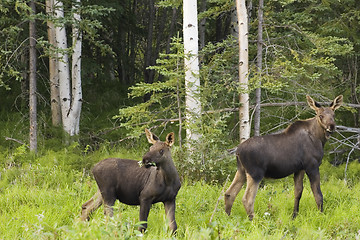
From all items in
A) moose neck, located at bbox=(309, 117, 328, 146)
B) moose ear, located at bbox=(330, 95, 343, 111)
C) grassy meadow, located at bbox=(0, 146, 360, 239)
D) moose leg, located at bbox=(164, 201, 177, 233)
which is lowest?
grassy meadow, located at bbox=(0, 146, 360, 239)

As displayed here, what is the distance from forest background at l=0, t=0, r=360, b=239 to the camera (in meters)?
10.1

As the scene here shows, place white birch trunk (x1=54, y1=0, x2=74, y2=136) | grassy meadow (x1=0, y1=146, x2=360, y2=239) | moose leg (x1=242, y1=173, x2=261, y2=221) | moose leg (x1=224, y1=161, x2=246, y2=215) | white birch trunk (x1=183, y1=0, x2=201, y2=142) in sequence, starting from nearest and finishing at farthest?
1. grassy meadow (x1=0, y1=146, x2=360, y2=239)
2. moose leg (x1=242, y1=173, x2=261, y2=221)
3. moose leg (x1=224, y1=161, x2=246, y2=215)
4. white birch trunk (x1=183, y1=0, x2=201, y2=142)
5. white birch trunk (x1=54, y1=0, x2=74, y2=136)

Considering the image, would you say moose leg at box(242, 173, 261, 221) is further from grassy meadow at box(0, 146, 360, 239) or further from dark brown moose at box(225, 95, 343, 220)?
grassy meadow at box(0, 146, 360, 239)

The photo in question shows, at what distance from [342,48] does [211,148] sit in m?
4.12

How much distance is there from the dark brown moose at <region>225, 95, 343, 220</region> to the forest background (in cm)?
105

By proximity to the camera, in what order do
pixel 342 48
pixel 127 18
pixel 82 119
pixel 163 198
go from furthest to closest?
pixel 127 18 → pixel 82 119 → pixel 342 48 → pixel 163 198

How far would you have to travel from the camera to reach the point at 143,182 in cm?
628

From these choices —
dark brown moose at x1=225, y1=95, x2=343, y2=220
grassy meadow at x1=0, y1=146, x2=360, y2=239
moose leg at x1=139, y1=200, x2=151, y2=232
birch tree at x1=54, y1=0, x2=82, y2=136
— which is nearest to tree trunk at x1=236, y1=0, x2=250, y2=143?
grassy meadow at x1=0, y1=146, x2=360, y2=239

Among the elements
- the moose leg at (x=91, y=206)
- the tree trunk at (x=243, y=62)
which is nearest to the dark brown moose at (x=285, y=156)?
A: the moose leg at (x=91, y=206)

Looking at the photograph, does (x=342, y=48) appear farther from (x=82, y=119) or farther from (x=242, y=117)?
(x=82, y=119)

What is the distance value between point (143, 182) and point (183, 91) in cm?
435

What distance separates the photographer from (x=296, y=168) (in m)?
7.36

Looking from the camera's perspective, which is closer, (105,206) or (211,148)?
(105,206)

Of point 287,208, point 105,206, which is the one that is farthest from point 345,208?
point 105,206
